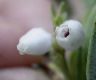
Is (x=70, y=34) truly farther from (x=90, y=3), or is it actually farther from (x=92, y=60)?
(x=90, y=3)

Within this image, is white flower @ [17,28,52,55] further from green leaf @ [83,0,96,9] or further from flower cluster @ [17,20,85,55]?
green leaf @ [83,0,96,9]

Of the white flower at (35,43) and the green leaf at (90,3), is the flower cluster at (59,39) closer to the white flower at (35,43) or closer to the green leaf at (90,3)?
the white flower at (35,43)

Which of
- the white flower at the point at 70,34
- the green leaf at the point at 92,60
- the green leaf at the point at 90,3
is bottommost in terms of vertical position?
the green leaf at the point at 92,60

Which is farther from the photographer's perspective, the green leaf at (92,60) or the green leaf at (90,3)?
the green leaf at (90,3)

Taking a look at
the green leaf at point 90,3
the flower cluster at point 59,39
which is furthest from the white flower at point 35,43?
the green leaf at point 90,3

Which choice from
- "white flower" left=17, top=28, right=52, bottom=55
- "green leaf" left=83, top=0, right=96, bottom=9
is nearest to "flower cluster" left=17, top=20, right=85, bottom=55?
"white flower" left=17, top=28, right=52, bottom=55

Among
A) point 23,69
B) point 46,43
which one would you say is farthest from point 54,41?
point 23,69

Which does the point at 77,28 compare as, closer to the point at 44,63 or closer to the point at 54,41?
the point at 54,41

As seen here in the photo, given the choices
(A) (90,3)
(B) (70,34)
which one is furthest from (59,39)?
(A) (90,3)
